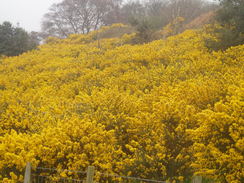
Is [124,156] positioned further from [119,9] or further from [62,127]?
[119,9]

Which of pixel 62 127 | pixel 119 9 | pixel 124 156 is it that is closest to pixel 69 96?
pixel 62 127

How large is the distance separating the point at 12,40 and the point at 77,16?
13.3m

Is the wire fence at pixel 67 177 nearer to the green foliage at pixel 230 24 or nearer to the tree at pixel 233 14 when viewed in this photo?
the green foliage at pixel 230 24

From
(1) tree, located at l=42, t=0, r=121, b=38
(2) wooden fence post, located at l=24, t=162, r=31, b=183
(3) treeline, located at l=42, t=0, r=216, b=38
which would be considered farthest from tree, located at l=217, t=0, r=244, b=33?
(1) tree, located at l=42, t=0, r=121, b=38

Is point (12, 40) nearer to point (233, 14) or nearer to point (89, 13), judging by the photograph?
point (89, 13)

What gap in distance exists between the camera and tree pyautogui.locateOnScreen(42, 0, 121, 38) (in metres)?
35.8

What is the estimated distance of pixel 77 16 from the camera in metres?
36.4

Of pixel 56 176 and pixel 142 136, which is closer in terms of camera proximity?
pixel 56 176

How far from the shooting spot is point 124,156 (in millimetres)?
5406

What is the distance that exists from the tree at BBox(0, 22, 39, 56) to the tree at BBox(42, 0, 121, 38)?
10783 millimetres

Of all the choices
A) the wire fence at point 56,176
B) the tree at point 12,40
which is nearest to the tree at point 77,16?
the tree at point 12,40

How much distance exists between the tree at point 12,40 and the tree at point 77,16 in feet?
35.4

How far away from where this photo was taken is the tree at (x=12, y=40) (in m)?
24.0

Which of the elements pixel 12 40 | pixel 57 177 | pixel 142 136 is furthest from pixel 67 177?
pixel 12 40
